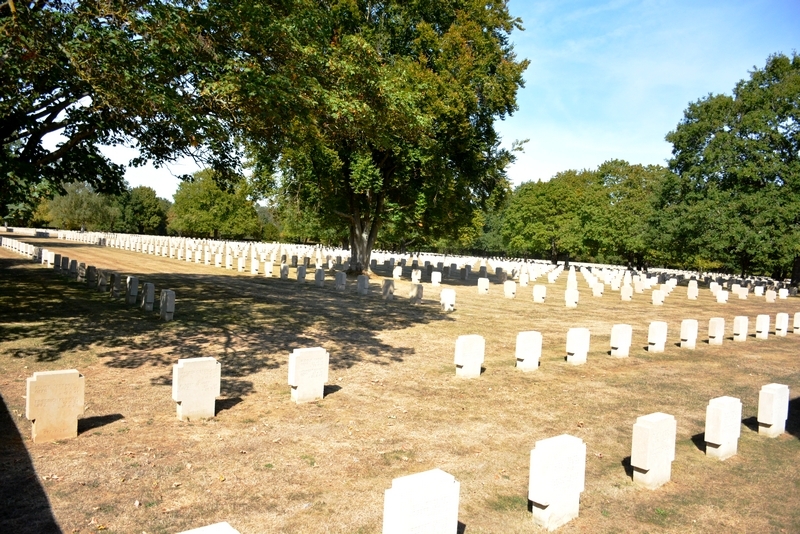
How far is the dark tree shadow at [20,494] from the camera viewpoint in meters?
3.94

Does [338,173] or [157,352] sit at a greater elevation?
[338,173]

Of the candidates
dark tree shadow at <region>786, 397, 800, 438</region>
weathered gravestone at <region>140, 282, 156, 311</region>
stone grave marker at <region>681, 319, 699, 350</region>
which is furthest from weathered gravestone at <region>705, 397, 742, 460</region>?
weathered gravestone at <region>140, 282, 156, 311</region>

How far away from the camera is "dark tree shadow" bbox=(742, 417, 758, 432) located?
303 inches

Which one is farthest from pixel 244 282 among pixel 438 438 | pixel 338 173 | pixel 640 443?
pixel 640 443

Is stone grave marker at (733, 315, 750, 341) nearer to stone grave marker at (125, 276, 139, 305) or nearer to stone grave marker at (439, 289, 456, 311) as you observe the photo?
stone grave marker at (439, 289, 456, 311)

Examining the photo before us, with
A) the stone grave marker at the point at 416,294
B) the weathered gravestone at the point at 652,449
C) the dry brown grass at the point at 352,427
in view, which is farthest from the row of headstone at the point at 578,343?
the stone grave marker at the point at 416,294

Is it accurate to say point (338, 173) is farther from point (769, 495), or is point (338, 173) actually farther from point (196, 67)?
point (769, 495)

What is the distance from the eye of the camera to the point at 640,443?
5.35 m

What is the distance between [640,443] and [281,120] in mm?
8915

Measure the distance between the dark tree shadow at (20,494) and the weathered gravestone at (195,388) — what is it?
1571 millimetres

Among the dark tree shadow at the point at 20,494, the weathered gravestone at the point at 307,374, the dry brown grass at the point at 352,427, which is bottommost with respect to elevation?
the dark tree shadow at the point at 20,494

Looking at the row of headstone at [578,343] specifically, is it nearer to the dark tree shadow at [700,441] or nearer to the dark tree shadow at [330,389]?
the dark tree shadow at [330,389]

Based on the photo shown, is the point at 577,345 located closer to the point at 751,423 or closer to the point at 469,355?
the point at 469,355

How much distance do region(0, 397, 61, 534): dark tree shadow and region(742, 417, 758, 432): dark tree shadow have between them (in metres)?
8.62
